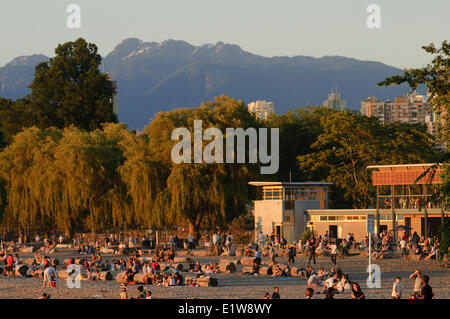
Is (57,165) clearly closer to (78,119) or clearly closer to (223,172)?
(223,172)

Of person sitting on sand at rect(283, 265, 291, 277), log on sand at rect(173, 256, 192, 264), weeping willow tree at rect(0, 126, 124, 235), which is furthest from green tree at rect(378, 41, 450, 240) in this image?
weeping willow tree at rect(0, 126, 124, 235)

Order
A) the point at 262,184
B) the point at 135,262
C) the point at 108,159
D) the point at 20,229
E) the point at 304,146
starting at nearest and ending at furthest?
the point at 135,262 → the point at 262,184 → the point at 108,159 → the point at 20,229 → the point at 304,146

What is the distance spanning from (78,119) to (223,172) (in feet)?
92.4

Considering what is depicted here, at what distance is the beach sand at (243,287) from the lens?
99.7 feet

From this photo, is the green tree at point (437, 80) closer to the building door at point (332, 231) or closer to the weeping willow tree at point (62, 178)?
the building door at point (332, 231)

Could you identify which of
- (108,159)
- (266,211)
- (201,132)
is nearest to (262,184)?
(266,211)

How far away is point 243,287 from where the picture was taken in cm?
3372

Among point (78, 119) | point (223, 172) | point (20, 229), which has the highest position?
point (78, 119)

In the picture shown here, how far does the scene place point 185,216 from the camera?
60.6 metres

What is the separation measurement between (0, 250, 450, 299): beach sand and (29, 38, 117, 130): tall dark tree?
44.0m

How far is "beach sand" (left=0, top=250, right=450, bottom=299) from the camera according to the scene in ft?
99.7

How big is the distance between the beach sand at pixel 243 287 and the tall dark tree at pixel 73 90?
44.0 m

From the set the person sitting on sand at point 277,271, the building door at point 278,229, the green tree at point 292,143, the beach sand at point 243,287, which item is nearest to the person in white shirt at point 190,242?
the building door at point 278,229
